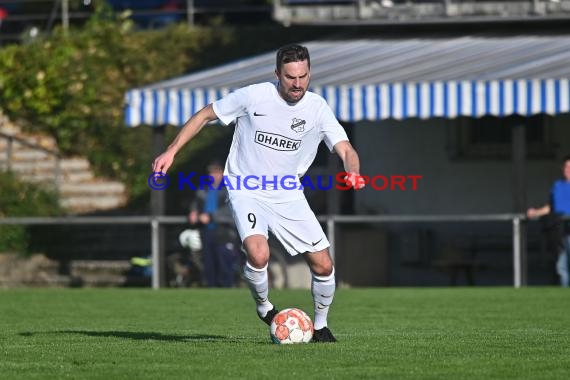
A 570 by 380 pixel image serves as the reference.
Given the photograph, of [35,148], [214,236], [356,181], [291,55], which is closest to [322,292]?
[356,181]

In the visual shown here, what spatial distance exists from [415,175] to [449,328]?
13.5 meters

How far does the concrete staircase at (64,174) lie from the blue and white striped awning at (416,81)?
15.0 feet

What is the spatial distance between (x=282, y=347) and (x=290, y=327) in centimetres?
30

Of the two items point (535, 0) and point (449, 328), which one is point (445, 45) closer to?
point (535, 0)

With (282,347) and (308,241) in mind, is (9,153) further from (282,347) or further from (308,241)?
(282,347)

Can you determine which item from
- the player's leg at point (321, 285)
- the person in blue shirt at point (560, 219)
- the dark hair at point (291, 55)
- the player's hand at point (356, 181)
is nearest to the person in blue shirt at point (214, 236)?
the person in blue shirt at point (560, 219)

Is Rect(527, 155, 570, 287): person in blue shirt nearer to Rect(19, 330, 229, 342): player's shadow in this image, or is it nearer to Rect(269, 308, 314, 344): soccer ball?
Rect(19, 330, 229, 342): player's shadow

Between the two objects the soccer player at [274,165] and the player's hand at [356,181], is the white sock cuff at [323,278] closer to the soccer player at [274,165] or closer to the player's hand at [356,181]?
the soccer player at [274,165]

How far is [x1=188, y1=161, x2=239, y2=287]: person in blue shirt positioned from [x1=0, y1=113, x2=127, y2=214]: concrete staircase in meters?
4.74

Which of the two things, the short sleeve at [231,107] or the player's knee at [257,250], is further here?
the short sleeve at [231,107]

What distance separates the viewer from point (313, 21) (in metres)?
25.1

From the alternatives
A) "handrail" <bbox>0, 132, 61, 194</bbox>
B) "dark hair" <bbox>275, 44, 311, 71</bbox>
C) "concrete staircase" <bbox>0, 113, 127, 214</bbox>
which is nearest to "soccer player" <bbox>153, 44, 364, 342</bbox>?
"dark hair" <bbox>275, 44, 311, 71</bbox>

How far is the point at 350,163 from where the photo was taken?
1067 cm

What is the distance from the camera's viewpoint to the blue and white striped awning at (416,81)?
69.5 feet
